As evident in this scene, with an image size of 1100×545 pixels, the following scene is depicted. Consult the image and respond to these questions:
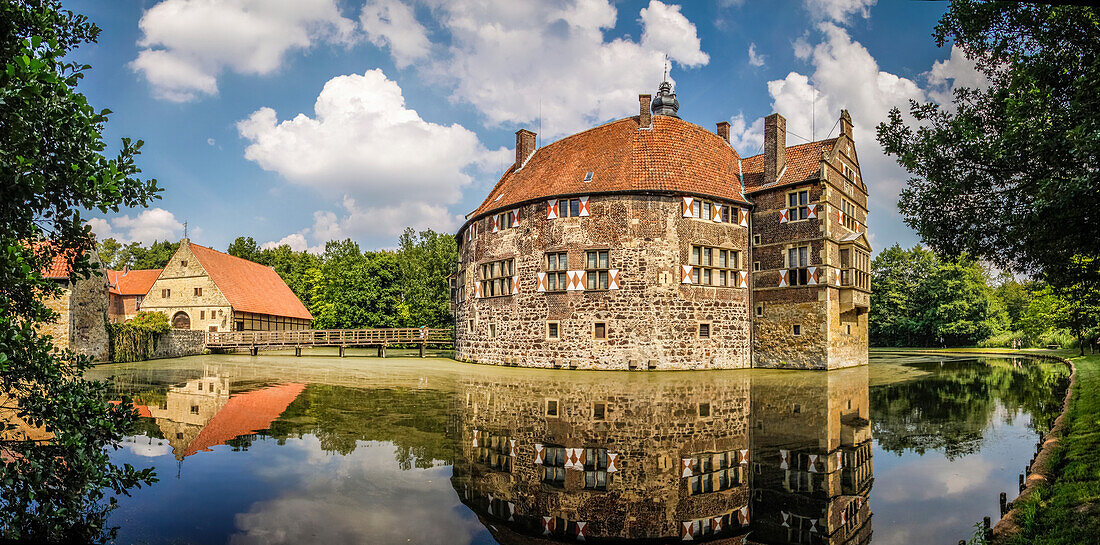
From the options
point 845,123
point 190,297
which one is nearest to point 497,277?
point 845,123

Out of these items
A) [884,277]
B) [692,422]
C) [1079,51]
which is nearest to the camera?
[1079,51]

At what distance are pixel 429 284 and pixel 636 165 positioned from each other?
26.9 m

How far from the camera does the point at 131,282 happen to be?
178 feet

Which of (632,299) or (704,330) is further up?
(632,299)

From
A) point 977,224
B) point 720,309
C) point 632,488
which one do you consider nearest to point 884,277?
point 720,309

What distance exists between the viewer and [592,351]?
78.8 ft

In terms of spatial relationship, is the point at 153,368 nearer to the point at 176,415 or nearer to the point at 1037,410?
the point at 176,415

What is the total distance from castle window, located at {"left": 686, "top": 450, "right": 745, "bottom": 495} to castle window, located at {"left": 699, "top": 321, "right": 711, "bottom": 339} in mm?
16314

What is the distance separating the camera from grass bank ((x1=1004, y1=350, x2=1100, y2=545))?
5016 millimetres

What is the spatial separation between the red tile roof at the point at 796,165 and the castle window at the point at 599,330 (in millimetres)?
9640

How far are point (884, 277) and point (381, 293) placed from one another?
49264mm

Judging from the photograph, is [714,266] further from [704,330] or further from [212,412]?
[212,412]

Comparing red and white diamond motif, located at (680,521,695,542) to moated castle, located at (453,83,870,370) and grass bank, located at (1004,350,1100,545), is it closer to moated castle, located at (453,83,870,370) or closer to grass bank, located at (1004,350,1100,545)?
grass bank, located at (1004,350,1100,545)

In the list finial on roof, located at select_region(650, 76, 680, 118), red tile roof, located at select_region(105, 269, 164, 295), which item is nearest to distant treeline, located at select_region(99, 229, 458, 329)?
red tile roof, located at select_region(105, 269, 164, 295)
